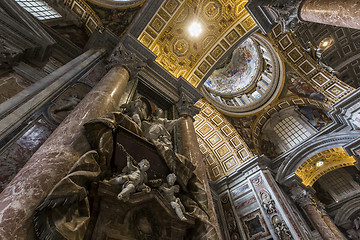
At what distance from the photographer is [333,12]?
11.0ft

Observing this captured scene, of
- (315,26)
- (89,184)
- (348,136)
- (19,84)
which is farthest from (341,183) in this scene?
(19,84)

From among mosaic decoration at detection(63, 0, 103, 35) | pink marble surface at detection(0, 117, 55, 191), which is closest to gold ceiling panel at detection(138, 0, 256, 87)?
mosaic decoration at detection(63, 0, 103, 35)

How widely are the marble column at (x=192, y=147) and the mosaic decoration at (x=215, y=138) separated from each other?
575cm

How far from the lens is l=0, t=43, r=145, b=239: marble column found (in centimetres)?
145

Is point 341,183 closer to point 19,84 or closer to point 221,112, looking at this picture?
point 221,112

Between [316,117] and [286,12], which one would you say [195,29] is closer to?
[286,12]

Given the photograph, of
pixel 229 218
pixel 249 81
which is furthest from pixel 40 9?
pixel 249 81

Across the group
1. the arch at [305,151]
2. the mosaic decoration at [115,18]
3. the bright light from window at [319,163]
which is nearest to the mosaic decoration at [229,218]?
the arch at [305,151]

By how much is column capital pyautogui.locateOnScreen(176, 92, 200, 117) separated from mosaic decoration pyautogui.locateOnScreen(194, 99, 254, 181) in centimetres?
555

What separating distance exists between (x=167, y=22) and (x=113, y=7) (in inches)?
78.6

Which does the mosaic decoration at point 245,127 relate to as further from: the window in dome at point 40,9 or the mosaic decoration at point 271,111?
the window in dome at point 40,9

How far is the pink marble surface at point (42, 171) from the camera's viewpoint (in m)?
1.45

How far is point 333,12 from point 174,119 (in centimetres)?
426

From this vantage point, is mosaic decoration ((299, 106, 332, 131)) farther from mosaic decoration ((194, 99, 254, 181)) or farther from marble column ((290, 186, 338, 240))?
mosaic decoration ((194, 99, 254, 181))
